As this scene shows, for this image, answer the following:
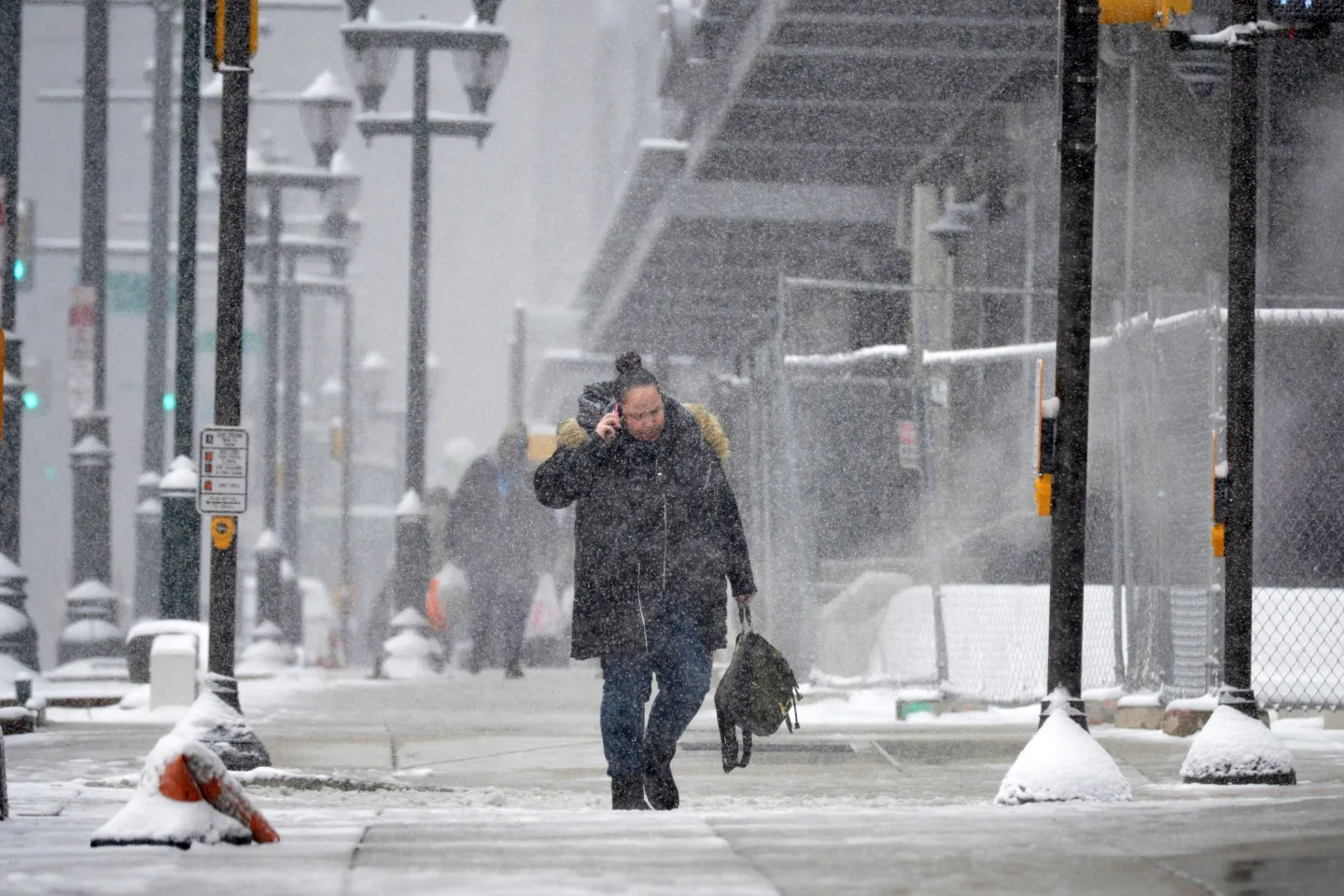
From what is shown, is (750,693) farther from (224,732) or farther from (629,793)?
(224,732)

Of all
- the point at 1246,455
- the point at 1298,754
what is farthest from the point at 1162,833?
the point at 1298,754

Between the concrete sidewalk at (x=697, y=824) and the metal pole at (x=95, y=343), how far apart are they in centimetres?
641

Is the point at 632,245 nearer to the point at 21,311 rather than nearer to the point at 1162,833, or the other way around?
the point at 1162,833

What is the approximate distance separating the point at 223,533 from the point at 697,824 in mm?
3950

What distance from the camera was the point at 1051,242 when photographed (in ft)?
60.4

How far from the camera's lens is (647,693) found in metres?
8.20

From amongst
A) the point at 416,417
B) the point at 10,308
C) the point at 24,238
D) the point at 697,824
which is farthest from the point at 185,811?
the point at 24,238

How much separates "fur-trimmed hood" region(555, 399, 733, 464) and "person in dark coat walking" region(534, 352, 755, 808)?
3.2 inches

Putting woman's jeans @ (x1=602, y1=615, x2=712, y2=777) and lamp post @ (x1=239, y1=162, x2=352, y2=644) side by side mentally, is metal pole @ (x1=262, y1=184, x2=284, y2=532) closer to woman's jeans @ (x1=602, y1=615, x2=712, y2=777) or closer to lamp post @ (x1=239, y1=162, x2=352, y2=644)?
lamp post @ (x1=239, y1=162, x2=352, y2=644)

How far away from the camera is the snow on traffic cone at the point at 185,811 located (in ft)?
20.8

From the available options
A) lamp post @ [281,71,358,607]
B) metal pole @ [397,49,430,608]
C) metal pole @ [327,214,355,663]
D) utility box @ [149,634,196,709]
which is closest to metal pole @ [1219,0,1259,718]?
utility box @ [149,634,196,709]

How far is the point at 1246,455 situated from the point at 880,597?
20.2ft

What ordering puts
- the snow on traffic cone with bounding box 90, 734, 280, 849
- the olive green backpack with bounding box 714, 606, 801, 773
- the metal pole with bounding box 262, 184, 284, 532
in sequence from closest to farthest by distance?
the snow on traffic cone with bounding box 90, 734, 280, 849 < the olive green backpack with bounding box 714, 606, 801, 773 < the metal pole with bounding box 262, 184, 284, 532

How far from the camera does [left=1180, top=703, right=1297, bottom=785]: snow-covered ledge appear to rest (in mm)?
8727
